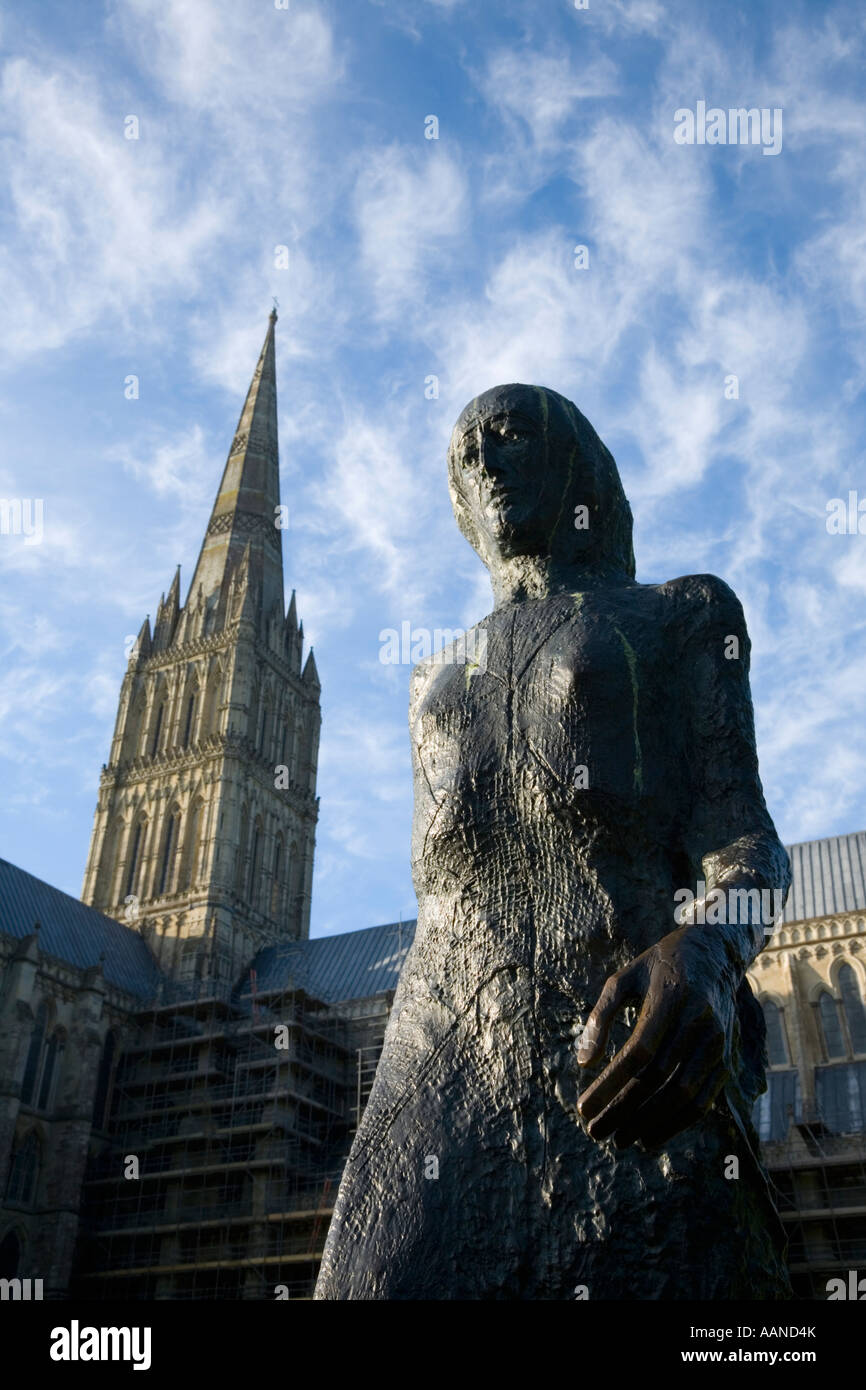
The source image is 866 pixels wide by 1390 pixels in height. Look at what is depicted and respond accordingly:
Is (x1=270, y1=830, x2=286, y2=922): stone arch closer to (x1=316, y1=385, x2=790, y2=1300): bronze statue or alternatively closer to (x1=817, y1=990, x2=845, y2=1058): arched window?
(x1=817, y1=990, x2=845, y2=1058): arched window

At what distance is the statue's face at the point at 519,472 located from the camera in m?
2.62

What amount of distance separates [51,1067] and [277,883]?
14060mm

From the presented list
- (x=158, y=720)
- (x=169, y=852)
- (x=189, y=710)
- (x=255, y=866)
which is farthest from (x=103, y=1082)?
(x=158, y=720)

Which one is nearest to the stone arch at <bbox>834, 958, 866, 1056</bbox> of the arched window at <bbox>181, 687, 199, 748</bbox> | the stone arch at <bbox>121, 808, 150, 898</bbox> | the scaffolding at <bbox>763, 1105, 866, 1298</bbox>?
Answer: the scaffolding at <bbox>763, 1105, 866, 1298</bbox>

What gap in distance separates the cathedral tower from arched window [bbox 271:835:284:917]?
66 mm

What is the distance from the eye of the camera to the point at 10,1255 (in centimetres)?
3259

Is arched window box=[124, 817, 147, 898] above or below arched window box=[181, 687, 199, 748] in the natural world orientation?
below

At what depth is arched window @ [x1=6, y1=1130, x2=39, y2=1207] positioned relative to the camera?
3353 cm

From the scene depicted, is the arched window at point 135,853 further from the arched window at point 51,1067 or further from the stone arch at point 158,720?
the arched window at point 51,1067

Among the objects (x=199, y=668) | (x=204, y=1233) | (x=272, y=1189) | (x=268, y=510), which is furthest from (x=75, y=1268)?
(x=268, y=510)

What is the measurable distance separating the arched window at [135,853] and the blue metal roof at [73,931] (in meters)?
2.63

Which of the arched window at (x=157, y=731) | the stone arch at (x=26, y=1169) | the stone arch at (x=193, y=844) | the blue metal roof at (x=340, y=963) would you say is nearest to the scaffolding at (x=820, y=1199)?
the blue metal roof at (x=340, y=963)
